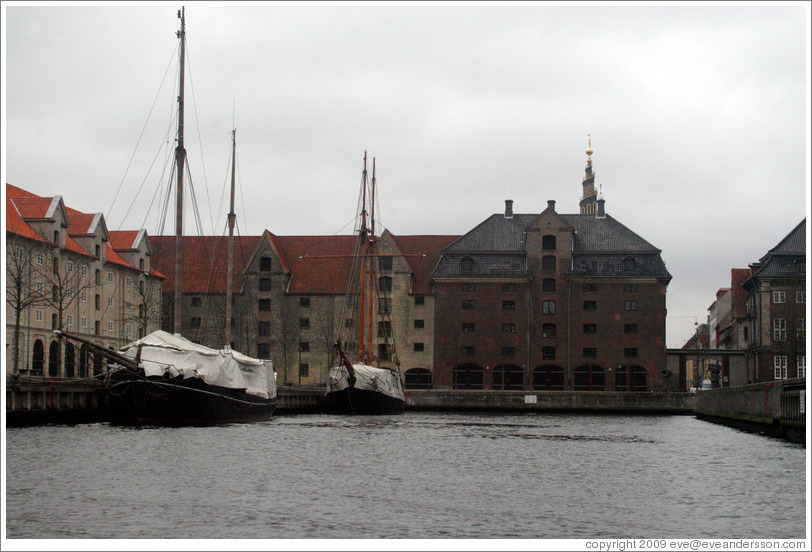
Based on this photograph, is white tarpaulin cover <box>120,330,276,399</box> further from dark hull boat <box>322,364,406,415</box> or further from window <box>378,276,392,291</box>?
window <box>378,276,392,291</box>

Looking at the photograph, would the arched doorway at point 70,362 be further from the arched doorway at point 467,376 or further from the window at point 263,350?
the arched doorway at point 467,376

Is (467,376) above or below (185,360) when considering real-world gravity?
below

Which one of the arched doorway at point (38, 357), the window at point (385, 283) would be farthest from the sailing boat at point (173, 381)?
the window at point (385, 283)

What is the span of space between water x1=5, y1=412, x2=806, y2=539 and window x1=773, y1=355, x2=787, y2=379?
62.0 meters

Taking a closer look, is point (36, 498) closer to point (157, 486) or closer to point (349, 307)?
point (157, 486)

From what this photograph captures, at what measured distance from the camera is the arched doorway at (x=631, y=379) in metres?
107

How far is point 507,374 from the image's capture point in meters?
109

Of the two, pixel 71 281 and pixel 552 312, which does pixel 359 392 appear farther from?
pixel 552 312

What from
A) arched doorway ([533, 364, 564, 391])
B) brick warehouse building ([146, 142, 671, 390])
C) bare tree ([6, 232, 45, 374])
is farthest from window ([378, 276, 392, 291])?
bare tree ([6, 232, 45, 374])

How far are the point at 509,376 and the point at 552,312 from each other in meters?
8.12

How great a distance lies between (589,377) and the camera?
352ft

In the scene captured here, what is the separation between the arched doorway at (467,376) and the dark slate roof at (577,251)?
9.69 meters

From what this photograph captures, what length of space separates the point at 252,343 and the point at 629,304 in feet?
132

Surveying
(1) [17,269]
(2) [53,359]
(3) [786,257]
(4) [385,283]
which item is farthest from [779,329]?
(1) [17,269]
